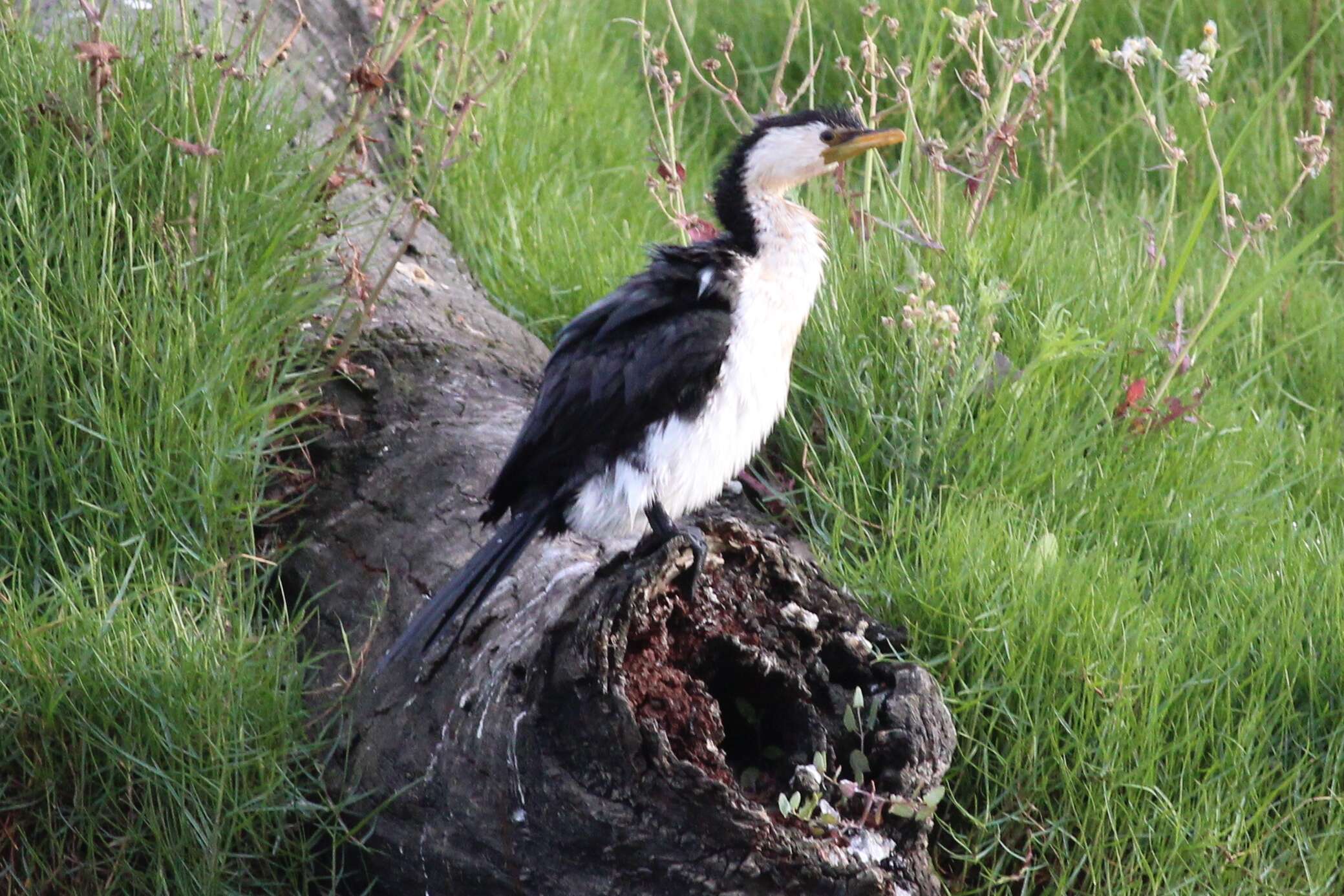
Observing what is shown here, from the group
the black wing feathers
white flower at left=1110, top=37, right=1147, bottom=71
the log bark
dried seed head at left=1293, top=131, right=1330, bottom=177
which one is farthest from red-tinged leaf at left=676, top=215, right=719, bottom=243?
dried seed head at left=1293, top=131, right=1330, bottom=177

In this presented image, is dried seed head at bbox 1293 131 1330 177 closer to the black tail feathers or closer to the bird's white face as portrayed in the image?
the bird's white face

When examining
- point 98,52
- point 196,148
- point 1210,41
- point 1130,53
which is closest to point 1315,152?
point 1210,41

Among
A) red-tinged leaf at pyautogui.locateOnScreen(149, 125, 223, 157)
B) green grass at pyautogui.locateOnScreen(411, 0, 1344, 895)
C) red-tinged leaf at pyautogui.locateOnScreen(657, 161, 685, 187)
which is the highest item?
red-tinged leaf at pyautogui.locateOnScreen(149, 125, 223, 157)

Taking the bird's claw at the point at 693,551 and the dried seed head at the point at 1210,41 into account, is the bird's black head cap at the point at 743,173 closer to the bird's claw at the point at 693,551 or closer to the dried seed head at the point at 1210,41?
the dried seed head at the point at 1210,41

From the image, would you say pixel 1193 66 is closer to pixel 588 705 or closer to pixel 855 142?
pixel 855 142

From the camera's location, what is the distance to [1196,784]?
2.98m

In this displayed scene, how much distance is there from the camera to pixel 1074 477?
3594mm

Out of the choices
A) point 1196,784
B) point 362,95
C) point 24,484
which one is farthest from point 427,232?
point 1196,784

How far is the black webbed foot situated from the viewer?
105 inches

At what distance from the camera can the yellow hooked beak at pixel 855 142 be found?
3613 millimetres

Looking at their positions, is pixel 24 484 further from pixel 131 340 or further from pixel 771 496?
pixel 771 496

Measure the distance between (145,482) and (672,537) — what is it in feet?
4.14

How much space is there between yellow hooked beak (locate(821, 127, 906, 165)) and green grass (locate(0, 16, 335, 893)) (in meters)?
1.32

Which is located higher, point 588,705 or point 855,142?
point 855,142
